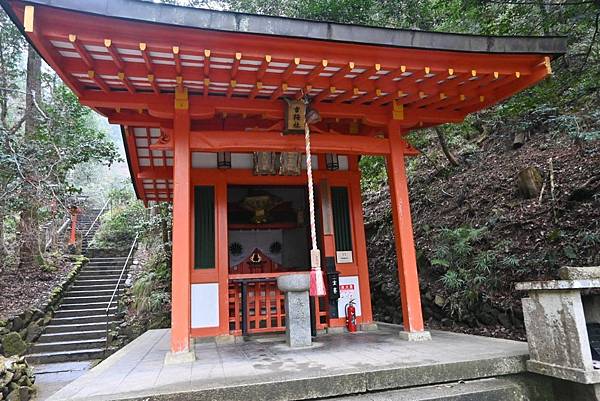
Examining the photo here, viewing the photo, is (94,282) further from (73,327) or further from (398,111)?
(398,111)

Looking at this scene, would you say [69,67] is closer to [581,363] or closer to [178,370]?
[178,370]

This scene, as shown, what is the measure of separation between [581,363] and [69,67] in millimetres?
4810

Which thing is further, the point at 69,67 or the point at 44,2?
the point at 69,67

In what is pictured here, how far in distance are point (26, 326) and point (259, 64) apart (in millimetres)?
7648

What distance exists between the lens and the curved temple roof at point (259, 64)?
2.94 m

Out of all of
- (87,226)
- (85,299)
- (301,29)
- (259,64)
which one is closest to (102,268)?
(85,299)

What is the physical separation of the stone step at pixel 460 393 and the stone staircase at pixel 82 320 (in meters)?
6.75

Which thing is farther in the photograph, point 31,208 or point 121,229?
point 121,229

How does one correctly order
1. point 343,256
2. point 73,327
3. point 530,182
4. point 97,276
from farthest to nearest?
point 97,276 < point 73,327 < point 530,182 < point 343,256

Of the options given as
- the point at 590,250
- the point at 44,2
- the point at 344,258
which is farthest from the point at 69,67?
the point at 590,250

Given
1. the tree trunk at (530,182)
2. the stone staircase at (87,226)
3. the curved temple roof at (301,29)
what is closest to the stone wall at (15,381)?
the curved temple roof at (301,29)

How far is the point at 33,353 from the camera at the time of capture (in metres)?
7.25

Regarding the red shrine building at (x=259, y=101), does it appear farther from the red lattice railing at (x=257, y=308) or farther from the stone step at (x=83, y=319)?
the stone step at (x=83, y=319)

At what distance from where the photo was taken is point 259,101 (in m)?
4.25
